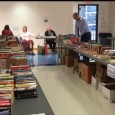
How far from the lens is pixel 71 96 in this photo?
162 inches

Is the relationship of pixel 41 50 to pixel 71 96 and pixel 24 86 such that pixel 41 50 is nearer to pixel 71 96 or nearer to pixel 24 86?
pixel 71 96

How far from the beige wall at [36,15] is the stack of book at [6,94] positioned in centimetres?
895

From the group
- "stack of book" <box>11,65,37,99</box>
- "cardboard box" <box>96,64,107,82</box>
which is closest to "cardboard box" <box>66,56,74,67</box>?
"cardboard box" <box>96,64,107,82</box>

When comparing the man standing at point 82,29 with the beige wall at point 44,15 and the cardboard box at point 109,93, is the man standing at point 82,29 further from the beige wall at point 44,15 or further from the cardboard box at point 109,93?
the beige wall at point 44,15

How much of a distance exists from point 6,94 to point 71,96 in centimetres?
234

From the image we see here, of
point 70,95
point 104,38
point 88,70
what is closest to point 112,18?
point 104,38

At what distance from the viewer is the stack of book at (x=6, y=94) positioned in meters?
1.74

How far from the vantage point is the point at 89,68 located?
4.91 metres

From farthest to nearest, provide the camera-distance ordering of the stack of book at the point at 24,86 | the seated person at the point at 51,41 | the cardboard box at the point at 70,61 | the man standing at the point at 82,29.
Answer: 1. the seated person at the point at 51,41
2. the cardboard box at the point at 70,61
3. the man standing at the point at 82,29
4. the stack of book at the point at 24,86

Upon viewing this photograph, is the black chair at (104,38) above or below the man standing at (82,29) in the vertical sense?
below

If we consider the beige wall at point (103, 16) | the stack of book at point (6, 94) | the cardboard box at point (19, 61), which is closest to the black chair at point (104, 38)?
the beige wall at point (103, 16)

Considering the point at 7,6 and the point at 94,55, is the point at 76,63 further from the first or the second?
the point at 7,6

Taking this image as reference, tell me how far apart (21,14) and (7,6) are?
2.39 feet

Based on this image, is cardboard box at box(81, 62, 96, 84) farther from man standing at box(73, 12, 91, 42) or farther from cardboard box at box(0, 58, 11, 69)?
cardboard box at box(0, 58, 11, 69)
